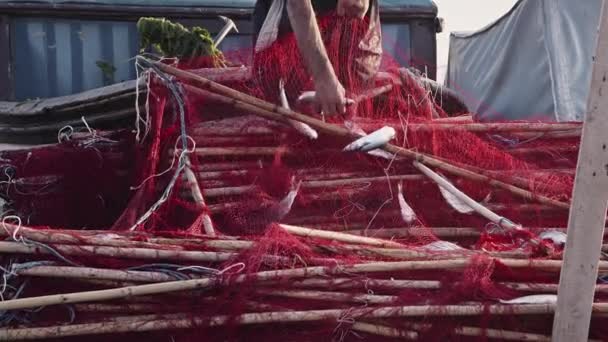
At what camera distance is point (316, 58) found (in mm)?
2828

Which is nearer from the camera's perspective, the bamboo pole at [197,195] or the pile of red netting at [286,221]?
the pile of red netting at [286,221]

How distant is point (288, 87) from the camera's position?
315cm

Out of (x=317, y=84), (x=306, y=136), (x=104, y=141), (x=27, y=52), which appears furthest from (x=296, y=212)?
(x=27, y=52)

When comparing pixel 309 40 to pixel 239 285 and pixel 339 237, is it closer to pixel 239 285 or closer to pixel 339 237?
pixel 339 237

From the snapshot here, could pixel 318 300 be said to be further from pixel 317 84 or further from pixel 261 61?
pixel 261 61

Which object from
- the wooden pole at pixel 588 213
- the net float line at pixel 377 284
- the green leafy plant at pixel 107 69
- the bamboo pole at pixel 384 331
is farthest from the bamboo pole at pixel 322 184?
the green leafy plant at pixel 107 69

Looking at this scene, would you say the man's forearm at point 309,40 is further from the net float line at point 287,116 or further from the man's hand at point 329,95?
the net float line at point 287,116

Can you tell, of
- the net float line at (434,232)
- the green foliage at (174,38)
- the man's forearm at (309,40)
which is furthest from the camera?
the green foliage at (174,38)

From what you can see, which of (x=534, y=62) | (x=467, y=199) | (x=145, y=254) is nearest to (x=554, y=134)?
(x=467, y=199)

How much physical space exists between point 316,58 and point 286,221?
70 cm

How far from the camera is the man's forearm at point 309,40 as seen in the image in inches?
111

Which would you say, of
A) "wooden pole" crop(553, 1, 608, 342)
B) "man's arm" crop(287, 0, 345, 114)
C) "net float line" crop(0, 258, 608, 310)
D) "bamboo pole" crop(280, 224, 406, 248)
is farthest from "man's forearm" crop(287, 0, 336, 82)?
"wooden pole" crop(553, 1, 608, 342)

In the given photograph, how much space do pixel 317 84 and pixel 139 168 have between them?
0.82m

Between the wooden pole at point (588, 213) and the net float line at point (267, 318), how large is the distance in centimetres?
18
